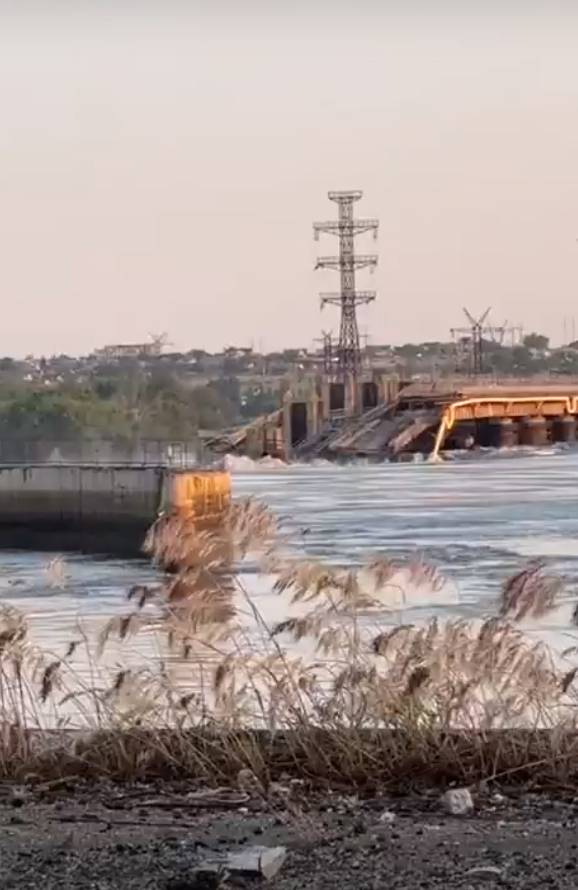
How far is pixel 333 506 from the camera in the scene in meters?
7.07

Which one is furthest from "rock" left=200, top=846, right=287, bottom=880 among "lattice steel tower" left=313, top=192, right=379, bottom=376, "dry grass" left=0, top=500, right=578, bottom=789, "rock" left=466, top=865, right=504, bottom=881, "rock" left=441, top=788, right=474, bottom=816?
"lattice steel tower" left=313, top=192, right=379, bottom=376

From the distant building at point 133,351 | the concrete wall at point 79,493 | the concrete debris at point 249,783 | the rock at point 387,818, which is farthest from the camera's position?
the concrete wall at point 79,493

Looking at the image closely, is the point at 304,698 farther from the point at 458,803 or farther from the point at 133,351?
the point at 133,351

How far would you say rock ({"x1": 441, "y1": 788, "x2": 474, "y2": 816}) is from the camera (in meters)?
2.84

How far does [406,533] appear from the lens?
6934 mm

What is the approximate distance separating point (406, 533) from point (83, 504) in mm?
3720

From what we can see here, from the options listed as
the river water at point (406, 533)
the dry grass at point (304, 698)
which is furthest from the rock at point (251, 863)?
the river water at point (406, 533)

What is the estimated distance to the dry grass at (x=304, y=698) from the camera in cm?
313

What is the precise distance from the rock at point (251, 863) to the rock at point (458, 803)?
49 centimetres

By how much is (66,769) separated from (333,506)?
3.91m

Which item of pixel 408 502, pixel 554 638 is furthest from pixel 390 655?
pixel 408 502

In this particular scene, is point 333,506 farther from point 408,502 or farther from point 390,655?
point 390,655

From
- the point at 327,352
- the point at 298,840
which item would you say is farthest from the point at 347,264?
the point at 298,840

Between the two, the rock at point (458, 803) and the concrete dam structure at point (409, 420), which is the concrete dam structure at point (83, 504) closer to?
the concrete dam structure at point (409, 420)
